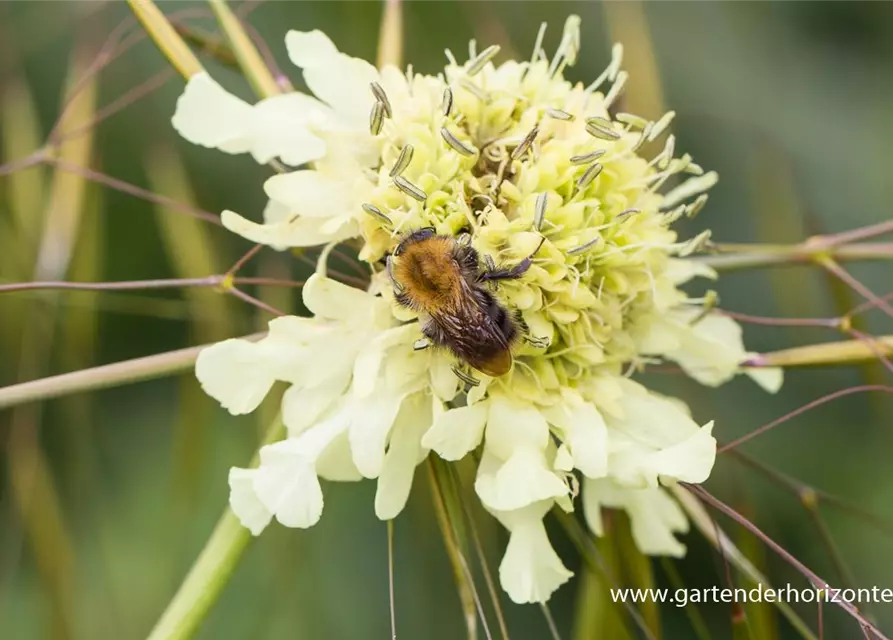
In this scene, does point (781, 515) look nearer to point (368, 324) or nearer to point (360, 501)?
point (360, 501)

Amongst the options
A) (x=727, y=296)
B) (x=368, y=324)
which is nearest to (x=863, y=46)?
(x=727, y=296)

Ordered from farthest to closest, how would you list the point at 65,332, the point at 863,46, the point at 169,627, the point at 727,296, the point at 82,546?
1. the point at 863,46
2. the point at 727,296
3. the point at 82,546
4. the point at 65,332
5. the point at 169,627

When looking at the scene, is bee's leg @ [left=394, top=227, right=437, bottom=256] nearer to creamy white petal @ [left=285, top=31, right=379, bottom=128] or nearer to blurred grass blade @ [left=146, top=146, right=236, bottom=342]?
creamy white petal @ [left=285, top=31, right=379, bottom=128]

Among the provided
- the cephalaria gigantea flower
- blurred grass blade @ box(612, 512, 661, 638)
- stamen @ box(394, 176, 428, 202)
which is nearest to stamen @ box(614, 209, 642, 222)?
the cephalaria gigantea flower

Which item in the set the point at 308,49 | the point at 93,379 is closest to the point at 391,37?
the point at 308,49

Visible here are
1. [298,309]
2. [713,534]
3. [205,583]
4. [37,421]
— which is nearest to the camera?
[205,583]

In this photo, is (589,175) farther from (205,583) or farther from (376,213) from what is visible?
(205,583)
